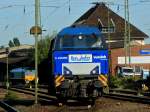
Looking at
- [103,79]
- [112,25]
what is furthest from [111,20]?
[103,79]

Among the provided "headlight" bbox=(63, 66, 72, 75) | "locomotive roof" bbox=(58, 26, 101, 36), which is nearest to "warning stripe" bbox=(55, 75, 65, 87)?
"headlight" bbox=(63, 66, 72, 75)

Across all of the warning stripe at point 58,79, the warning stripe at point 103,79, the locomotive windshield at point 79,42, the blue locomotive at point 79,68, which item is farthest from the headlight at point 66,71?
the warning stripe at point 103,79

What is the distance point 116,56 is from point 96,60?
216ft

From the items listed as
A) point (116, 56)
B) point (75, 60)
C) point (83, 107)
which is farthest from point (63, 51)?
point (116, 56)

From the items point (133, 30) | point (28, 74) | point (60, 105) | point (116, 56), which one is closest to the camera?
point (60, 105)

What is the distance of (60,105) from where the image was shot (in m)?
24.8

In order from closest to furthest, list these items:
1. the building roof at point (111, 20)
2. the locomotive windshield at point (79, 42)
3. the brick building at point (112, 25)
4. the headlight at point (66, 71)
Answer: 1. the headlight at point (66, 71)
2. the locomotive windshield at point (79, 42)
3. the brick building at point (112, 25)
4. the building roof at point (111, 20)

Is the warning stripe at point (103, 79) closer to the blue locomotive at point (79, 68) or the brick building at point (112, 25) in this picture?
the blue locomotive at point (79, 68)

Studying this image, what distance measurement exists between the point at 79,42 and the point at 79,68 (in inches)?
51.8

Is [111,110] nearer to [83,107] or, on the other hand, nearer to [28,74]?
[83,107]

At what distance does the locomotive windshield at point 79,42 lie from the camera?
23.9m

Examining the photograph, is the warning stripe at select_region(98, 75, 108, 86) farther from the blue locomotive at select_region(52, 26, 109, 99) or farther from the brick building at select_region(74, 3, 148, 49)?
the brick building at select_region(74, 3, 148, 49)

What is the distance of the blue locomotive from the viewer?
23.2 metres

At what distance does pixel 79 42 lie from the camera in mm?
24156
